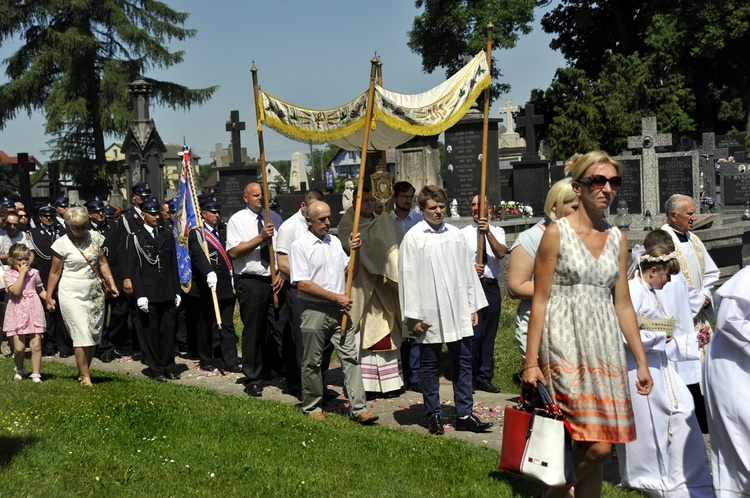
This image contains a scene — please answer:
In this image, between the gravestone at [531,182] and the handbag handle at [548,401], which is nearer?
the handbag handle at [548,401]

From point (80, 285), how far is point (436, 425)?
4.29 meters

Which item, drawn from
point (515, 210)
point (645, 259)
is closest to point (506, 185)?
point (515, 210)

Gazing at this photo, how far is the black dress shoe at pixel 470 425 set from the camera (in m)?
7.86

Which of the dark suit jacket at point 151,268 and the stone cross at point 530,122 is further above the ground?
the stone cross at point 530,122

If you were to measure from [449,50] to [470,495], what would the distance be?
156ft

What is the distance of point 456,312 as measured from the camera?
7.84 m

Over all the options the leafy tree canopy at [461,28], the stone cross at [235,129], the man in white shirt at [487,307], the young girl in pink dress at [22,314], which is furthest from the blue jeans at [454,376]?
the leafy tree canopy at [461,28]

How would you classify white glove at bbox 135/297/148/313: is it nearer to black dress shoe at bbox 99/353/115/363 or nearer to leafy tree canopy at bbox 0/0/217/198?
black dress shoe at bbox 99/353/115/363

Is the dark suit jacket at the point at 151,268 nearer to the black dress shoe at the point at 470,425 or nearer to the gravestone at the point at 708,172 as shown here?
the black dress shoe at the point at 470,425

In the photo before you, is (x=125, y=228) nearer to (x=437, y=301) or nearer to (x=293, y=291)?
(x=293, y=291)

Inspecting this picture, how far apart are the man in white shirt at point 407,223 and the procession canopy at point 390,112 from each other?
0.57 meters

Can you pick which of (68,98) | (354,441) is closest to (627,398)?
(354,441)

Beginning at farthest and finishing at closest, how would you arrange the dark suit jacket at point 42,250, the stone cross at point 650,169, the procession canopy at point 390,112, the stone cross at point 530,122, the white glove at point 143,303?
the stone cross at point 530,122 < the stone cross at point 650,169 < the dark suit jacket at point 42,250 < the white glove at point 143,303 < the procession canopy at point 390,112

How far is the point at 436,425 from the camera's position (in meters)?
7.78
